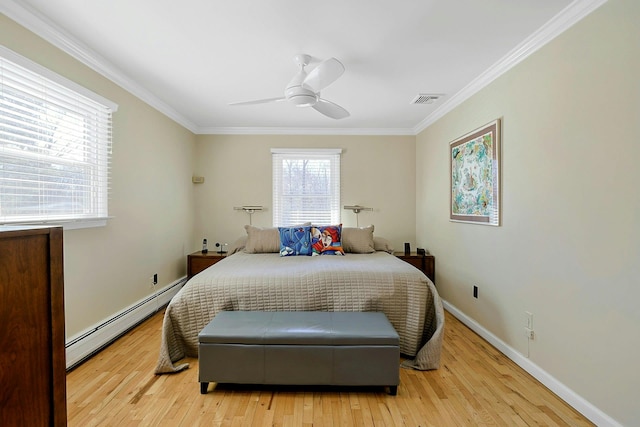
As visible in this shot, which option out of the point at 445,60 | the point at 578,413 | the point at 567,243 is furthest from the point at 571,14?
the point at 578,413

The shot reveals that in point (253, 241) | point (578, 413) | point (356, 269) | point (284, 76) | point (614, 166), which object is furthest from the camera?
point (253, 241)

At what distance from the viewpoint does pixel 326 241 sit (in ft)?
11.6

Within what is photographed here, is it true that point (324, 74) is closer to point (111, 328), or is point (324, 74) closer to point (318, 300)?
point (318, 300)

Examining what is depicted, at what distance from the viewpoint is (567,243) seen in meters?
1.87

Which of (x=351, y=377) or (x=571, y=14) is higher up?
(x=571, y=14)

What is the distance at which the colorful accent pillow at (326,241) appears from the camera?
348 centimetres

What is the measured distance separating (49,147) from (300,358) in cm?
221

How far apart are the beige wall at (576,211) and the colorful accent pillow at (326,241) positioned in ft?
5.02

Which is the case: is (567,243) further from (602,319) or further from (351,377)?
(351,377)

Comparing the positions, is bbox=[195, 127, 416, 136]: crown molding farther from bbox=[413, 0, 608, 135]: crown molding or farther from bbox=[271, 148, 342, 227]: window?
bbox=[413, 0, 608, 135]: crown molding

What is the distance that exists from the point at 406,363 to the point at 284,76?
2625 millimetres

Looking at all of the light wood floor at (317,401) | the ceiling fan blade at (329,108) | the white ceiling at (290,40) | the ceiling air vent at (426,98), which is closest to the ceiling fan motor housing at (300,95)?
the ceiling fan blade at (329,108)

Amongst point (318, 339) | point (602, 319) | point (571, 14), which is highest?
point (571, 14)

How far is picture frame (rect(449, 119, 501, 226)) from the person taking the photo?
257 centimetres
